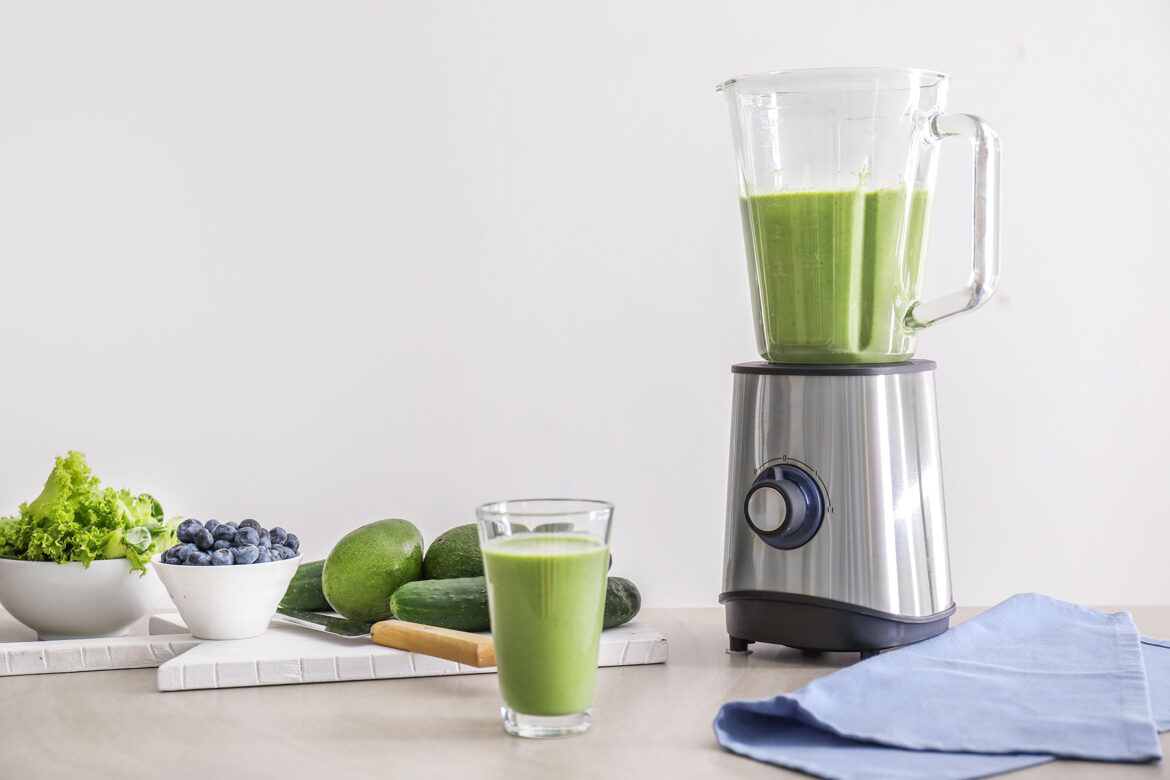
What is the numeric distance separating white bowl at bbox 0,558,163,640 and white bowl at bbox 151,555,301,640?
5 cm

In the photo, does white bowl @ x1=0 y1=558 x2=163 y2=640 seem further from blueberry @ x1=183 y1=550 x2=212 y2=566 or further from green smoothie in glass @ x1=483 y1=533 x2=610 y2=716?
green smoothie in glass @ x1=483 y1=533 x2=610 y2=716

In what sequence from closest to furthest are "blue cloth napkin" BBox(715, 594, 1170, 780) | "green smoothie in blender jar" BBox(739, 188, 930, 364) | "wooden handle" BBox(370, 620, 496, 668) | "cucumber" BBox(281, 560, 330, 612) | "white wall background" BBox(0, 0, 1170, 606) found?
"blue cloth napkin" BBox(715, 594, 1170, 780) < "wooden handle" BBox(370, 620, 496, 668) < "green smoothie in blender jar" BBox(739, 188, 930, 364) < "cucumber" BBox(281, 560, 330, 612) < "white wall background" BBox(0, 0, 1170, 606)

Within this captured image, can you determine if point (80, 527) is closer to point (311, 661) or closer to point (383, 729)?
point (311, 661)

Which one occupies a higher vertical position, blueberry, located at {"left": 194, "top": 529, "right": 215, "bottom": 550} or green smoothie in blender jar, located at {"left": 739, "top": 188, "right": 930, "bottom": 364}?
green smoothie in blender jar, located at {"left": 739, "top": 188, "right": 930, "bottom": 364}

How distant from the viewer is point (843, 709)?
82cm

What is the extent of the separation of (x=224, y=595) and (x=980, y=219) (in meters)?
0.79

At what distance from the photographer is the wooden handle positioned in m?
0.95

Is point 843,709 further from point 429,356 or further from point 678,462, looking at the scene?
point 429,356

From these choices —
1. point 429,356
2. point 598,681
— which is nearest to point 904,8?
point 429,356

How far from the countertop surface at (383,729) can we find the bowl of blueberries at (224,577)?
0.23 ft

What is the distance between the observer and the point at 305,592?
1227 millimetres

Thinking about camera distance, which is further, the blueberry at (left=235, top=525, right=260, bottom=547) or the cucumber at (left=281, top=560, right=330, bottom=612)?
the cucumber at (left=281, top=560, right=330, bottom=612)

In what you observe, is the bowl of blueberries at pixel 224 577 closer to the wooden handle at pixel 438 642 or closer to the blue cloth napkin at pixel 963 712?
the wooden handle at pixel 438 642

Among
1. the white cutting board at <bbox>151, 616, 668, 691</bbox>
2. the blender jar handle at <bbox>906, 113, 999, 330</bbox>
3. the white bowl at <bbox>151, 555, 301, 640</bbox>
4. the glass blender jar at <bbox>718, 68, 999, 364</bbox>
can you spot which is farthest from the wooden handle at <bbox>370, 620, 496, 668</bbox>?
the blender jar handle at <bbox>906, 113, 999, 330</bbox>
